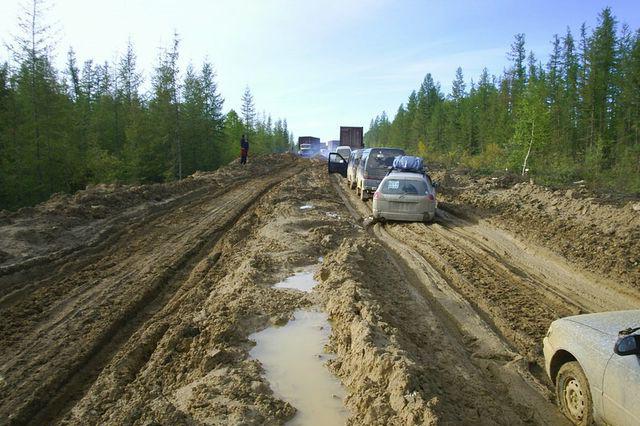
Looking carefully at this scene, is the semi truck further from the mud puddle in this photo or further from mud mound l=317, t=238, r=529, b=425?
the mud puddle

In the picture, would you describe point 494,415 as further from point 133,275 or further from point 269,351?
point 133,275

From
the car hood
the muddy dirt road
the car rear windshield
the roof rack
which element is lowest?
the muddy dirt road

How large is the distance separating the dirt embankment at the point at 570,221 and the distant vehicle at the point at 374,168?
2622 mm

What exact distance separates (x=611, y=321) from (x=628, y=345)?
66 centimetres

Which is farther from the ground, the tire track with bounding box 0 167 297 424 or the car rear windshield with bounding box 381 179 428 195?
the car rear windshield with bounding box 381 179 428 195

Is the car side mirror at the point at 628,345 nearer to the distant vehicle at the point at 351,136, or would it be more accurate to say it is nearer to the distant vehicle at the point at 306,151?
the distant vehicle at the point at 351,136

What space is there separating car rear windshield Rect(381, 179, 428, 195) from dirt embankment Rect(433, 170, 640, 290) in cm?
202

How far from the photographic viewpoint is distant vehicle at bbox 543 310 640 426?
3258mm

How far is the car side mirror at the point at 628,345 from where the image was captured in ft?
10.6

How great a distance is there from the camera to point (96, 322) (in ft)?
19.0

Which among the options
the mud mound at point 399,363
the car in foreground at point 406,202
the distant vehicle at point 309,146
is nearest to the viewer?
the mud mound at point 399,363

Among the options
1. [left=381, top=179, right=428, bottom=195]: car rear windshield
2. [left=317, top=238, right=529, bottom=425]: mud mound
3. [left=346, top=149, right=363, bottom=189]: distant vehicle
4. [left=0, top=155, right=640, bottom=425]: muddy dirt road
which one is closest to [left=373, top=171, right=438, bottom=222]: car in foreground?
[left=381, top=179, right=428, bottom=195]: car rear windshield

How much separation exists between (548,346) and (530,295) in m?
3.05

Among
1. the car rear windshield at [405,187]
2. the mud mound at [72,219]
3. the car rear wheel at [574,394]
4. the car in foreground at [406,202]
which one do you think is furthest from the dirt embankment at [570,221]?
the mud mound at [72,219]
